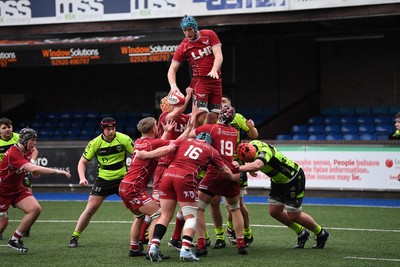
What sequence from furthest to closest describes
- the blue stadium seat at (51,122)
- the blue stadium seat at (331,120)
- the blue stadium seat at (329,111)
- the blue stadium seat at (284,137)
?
the blue stadium seat at (51,122), the blue stadium seat at (329,111), the blue stadium seat at (331,120), the blue stadium seat at (284,137)

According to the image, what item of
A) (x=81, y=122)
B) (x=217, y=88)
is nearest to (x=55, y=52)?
(x=81, y=122)

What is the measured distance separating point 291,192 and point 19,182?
4.09 m

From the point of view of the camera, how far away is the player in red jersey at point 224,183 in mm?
12242

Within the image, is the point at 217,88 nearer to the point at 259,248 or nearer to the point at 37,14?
the point at 259,248

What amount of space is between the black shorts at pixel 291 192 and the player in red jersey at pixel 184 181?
1.28m

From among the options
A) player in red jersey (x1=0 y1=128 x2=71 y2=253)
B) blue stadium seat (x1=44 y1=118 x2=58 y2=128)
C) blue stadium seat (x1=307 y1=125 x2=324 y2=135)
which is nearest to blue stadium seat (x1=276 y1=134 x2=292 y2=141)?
blue stadium seat (x1=307 y1=125 x2=324 y2=135)

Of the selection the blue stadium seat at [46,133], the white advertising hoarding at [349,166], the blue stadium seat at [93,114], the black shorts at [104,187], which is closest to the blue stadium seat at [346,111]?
the white advertising hoarding at [349,166]

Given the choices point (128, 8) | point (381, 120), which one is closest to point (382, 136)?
point (381, 120)

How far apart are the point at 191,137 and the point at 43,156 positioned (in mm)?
13215

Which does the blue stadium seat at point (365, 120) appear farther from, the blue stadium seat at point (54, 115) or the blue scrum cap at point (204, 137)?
the blue scrum cap at point (204, 137)

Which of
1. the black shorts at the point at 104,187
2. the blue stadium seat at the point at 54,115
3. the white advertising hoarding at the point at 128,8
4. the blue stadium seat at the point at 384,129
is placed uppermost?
the white advertising hoarding at the point at 128,8

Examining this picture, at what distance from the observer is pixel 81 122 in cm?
2883

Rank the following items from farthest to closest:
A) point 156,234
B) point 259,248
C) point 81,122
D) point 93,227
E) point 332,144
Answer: point 81,122 → point 332,144 → point 93,227 → point 259,248 → point 156,234

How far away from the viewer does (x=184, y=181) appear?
11586 millimetres
